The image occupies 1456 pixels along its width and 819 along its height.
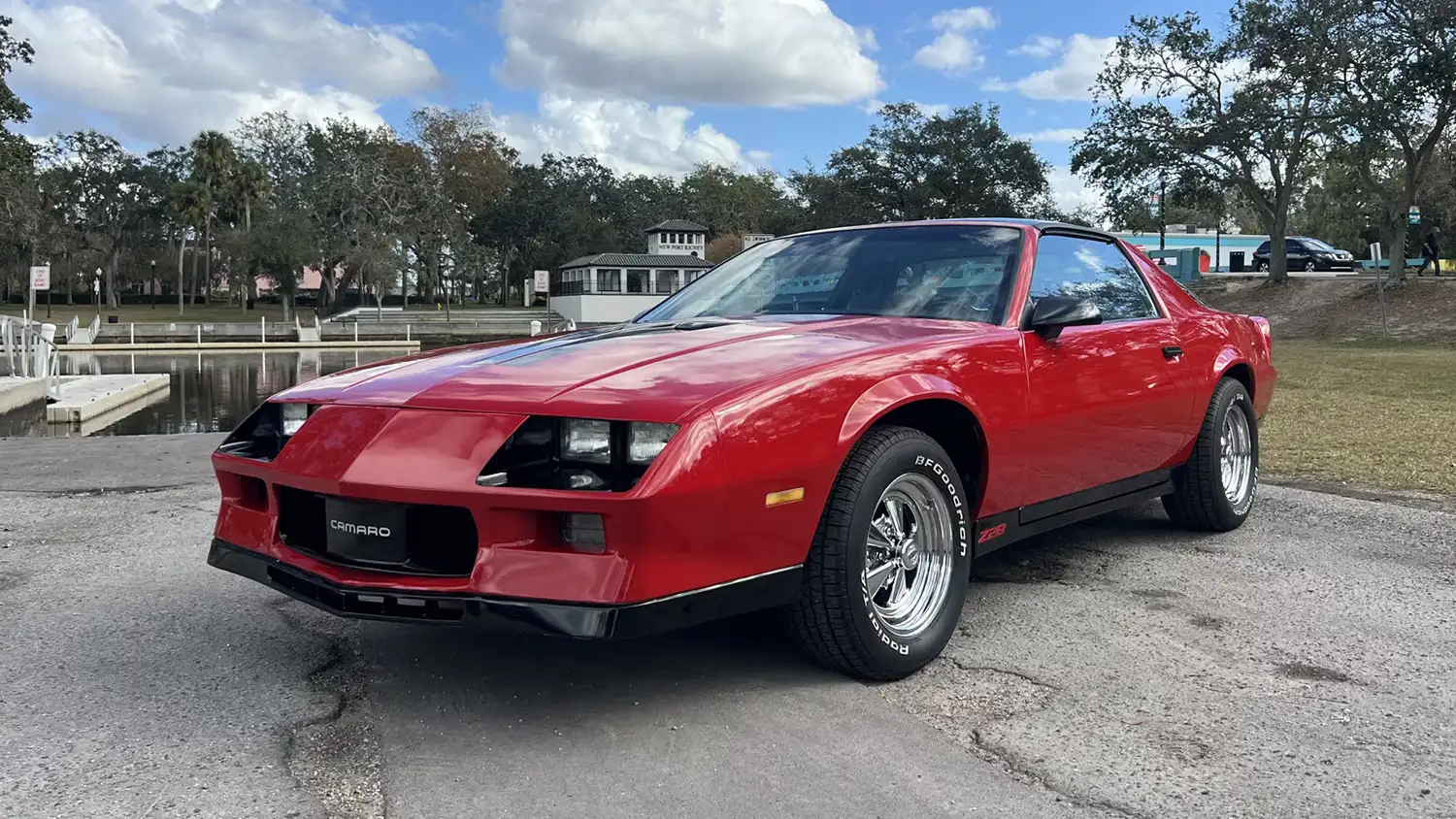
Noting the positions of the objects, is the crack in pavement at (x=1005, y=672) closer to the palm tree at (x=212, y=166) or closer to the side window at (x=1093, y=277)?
the side window at (x=1093, y=277)

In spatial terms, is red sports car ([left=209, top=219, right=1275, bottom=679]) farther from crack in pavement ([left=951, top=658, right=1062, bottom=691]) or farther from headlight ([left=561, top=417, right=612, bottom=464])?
crack in pavement ([left=951, top=658, right=1062, bottom=691])

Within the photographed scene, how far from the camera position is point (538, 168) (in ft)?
257

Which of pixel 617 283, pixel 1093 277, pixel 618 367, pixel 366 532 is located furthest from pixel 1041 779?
pixel 617 283

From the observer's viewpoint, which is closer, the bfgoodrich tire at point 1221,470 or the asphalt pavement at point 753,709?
the asphalt pavement at point 753,709

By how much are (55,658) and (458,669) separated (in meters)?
1.31

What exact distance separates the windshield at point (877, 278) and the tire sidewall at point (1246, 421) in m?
1.57

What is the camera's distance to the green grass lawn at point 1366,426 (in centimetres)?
713

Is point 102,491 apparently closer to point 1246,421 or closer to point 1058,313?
point 1058,313

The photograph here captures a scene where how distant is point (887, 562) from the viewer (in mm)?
3342

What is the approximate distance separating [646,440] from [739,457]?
0.78ft

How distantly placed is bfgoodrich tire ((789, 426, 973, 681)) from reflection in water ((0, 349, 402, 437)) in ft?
18.9

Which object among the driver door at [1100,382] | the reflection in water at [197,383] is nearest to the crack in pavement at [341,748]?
the driver door at [1100,382]

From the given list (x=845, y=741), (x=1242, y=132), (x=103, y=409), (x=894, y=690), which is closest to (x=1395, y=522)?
(x=894, y=690)

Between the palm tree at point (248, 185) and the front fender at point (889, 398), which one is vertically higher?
the palm tree at point (248, 185)
